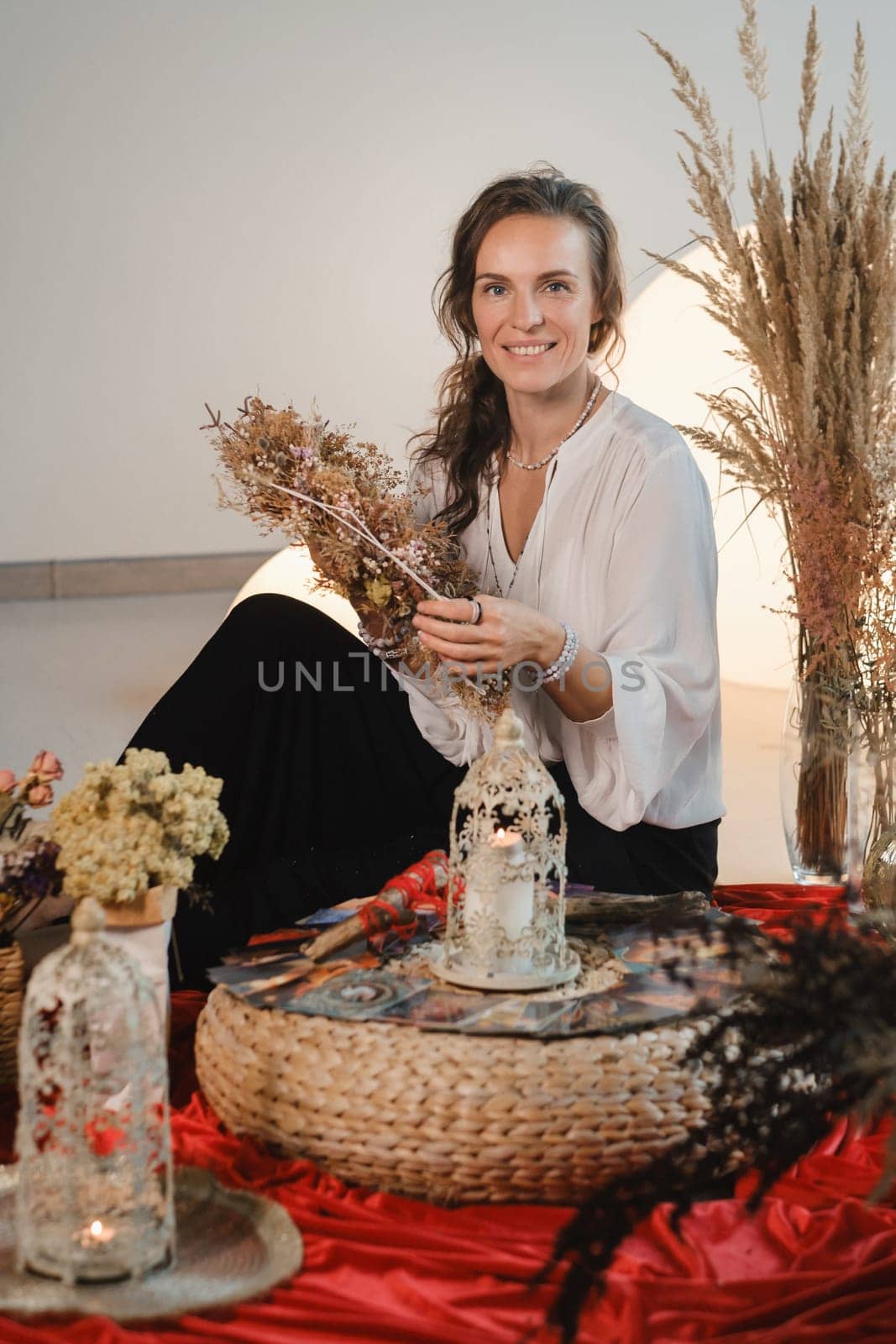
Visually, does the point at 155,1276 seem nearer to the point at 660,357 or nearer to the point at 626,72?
the point at 660,357

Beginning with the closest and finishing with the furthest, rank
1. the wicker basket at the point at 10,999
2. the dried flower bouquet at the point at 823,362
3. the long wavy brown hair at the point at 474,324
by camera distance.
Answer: the wicker basket at the point at 10,999, the dried flower bouquet at the point at 823,362, the long wavy brown hair at the point at 474,324

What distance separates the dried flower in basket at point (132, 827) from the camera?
167 centimetres

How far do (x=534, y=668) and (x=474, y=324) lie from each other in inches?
26.9

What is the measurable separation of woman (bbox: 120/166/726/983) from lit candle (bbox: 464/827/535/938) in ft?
1.77

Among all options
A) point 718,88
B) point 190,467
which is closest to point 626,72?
point 718,88

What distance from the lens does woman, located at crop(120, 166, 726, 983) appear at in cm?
234

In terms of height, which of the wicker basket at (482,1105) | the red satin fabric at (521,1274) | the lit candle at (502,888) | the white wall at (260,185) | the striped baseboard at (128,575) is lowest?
the red satin fabric at (521,1274)

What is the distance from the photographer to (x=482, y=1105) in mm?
1525

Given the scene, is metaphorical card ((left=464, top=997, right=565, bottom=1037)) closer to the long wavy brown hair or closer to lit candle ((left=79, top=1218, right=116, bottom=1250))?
lit candle ((left=79, top=1218, right=116, bottom=1250))

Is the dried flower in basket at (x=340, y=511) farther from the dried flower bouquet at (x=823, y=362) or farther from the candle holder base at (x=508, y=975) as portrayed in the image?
the candle holder base at (x=508, y=975)

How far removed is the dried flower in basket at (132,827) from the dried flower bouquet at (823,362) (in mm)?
1082

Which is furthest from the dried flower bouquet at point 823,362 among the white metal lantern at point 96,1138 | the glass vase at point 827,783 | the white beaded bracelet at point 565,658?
the white metal lantern at point 96,1138

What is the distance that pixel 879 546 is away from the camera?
2359 mm

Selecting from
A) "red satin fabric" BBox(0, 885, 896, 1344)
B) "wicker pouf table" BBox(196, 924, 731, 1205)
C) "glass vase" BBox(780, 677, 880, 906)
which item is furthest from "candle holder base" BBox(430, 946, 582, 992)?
"glass vase" BBox(780, 677, 880, 906)
